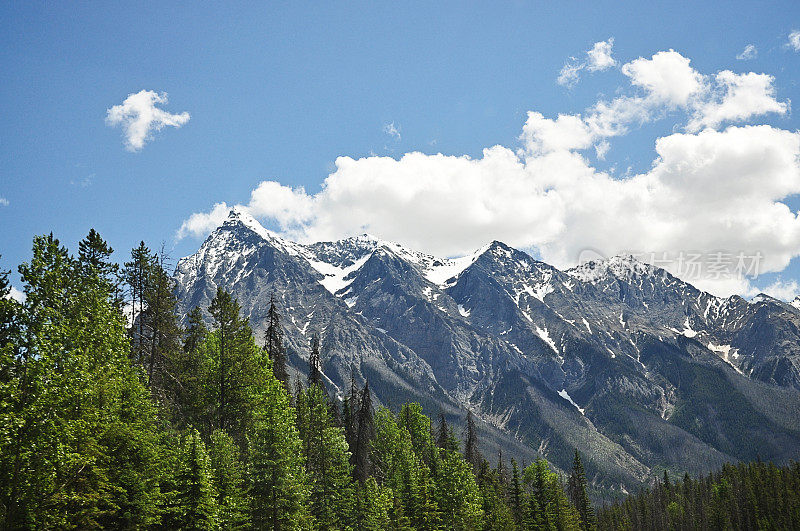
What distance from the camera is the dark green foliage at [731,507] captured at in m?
145

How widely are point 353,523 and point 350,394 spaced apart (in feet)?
76.9

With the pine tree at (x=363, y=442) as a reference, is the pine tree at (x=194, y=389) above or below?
above

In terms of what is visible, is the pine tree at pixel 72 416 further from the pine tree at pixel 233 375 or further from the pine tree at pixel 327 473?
the pine tree at pixel 327 473

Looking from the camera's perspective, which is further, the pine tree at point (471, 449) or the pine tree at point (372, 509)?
the pine tree at point (471, 449)

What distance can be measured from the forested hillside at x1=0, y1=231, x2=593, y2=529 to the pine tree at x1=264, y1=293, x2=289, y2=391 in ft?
0.95

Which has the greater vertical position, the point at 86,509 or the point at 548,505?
the point at 86,509

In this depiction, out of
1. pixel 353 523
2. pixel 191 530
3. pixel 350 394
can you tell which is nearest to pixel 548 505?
pixel 350 394

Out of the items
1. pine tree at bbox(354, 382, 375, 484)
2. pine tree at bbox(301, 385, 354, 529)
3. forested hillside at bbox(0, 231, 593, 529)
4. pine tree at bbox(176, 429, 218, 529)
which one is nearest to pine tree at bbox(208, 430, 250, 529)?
forested hillside at bbox(0, 231, 593, 529)

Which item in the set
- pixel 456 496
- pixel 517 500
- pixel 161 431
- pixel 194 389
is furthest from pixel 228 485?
pixel 517 500

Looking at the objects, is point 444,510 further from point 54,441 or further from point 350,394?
point 54,441

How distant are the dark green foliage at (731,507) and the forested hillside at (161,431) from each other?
116679 mm

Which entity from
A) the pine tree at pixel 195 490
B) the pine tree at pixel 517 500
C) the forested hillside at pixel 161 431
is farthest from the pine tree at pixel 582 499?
the pine tree at pixel 195 490

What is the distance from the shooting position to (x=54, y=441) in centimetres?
2377

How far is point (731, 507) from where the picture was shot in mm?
158625
